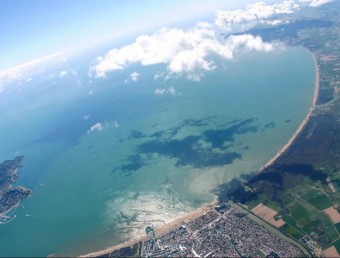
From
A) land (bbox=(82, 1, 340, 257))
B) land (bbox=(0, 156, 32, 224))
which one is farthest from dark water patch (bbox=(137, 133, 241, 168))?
land (bbox=(0, 156, 32, 224))

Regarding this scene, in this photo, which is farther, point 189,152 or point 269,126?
point 269,126

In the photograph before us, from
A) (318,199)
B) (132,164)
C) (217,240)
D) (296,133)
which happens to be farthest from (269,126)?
(217,240)

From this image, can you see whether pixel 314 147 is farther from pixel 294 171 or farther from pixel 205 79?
pixel 205 79

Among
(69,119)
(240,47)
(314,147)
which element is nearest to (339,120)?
(314,147)

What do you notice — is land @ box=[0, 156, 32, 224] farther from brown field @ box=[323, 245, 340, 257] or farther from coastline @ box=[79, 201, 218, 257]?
brown field @ box=[323, 245, 340, 257]

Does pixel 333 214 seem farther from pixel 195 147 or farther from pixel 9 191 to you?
pixel 9 191

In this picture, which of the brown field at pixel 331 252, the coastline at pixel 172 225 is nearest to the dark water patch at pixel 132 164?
the coastline at pixel 172 225

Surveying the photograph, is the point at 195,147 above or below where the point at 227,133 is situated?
above
